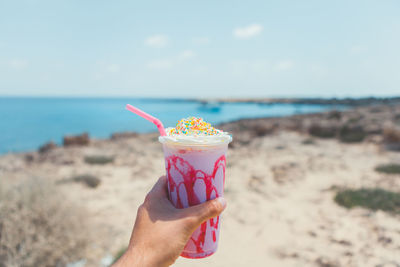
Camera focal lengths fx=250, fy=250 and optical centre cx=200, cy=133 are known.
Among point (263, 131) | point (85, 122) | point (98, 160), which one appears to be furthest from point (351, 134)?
point (85, 122)

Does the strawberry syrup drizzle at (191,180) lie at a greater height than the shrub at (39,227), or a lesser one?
greater

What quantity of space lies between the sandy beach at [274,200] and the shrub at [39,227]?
0.27 metres

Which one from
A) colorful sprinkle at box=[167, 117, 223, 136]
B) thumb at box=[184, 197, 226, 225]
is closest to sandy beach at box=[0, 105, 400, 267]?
thumb at box=[184, 197, 226, 225]

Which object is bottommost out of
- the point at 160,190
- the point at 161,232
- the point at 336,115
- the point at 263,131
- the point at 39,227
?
the point at 39,227

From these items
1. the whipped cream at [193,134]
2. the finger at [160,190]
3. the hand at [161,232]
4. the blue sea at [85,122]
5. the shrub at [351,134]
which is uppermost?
the whipped cream at [193,134]

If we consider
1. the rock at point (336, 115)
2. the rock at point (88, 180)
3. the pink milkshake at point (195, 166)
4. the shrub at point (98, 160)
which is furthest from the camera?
the rock at point (336, 115)

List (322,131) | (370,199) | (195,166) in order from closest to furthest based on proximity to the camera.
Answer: (195,166) < (370,199) < (322,131)

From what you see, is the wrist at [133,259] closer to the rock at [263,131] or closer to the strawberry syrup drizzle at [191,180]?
the strawberry syrup drizzle at [191,180]

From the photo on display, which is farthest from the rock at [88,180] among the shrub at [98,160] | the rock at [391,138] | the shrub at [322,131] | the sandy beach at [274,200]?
the shrub at [322,131]

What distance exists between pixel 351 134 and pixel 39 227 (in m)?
12.1

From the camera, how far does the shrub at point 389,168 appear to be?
6.52 meters

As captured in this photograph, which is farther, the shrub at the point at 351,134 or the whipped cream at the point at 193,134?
the shrub at the point at 351,134

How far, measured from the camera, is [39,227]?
11.0 feet

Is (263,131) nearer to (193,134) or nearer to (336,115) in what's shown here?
(336,115)
